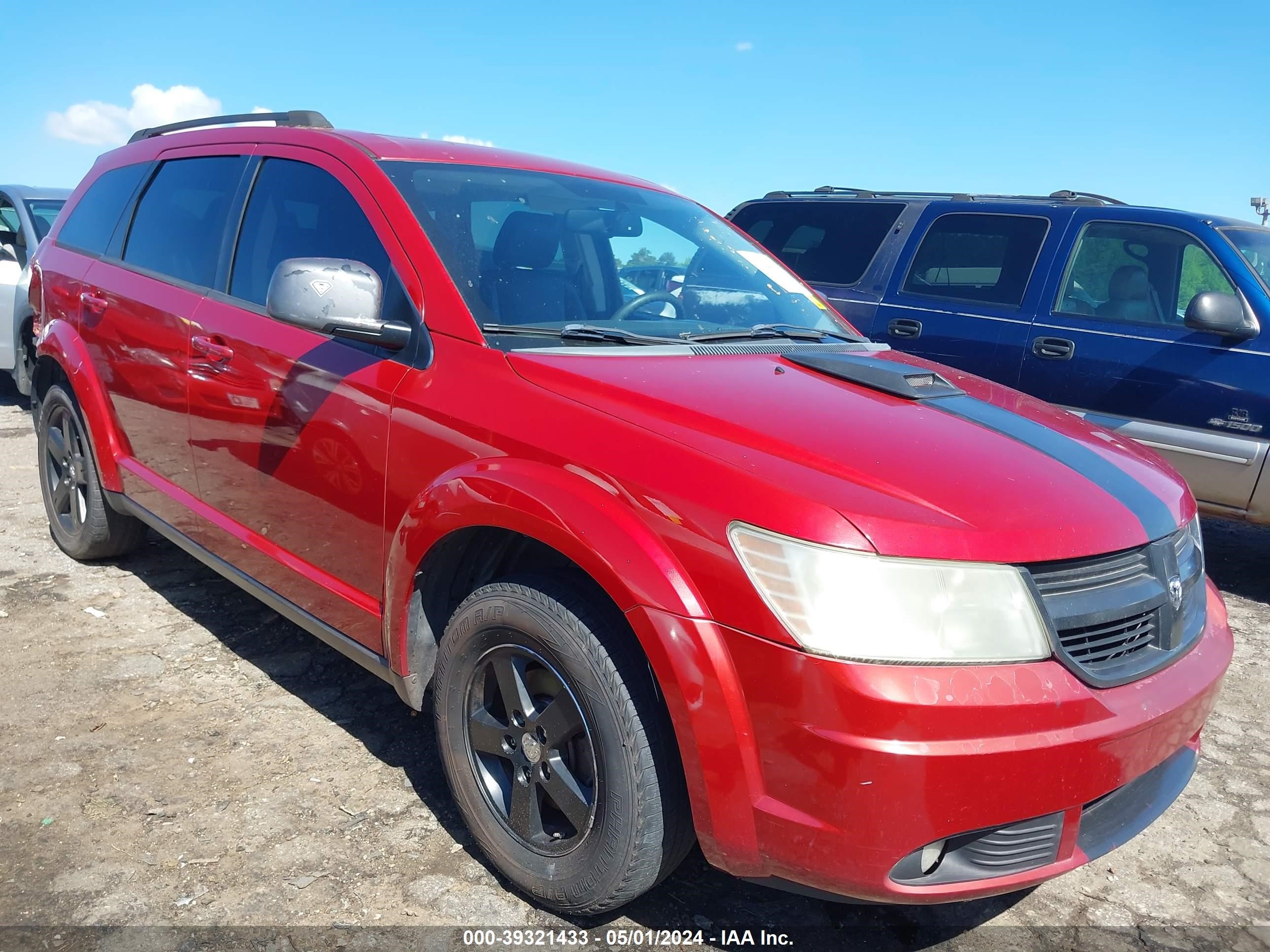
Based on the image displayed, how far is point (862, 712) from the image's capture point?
1750 millimetres

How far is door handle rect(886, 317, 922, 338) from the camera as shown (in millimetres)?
5914

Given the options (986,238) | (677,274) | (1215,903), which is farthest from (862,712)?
(986,238)

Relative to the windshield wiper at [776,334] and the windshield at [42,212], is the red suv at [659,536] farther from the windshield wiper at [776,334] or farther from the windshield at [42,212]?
the windshield at [42,212]

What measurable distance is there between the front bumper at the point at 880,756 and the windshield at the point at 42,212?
7959mm

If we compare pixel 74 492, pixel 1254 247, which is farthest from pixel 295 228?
pixel 1254 247

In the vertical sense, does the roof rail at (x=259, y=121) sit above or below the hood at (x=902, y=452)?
above

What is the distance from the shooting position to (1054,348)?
5.39m

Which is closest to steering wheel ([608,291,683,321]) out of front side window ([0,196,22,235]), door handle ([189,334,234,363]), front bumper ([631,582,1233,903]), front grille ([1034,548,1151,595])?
front bumper ([631,582,1233,903])

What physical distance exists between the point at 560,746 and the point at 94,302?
298 centimetres

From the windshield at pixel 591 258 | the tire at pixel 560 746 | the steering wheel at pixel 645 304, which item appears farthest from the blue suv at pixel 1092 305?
the tire at pixel 560 746

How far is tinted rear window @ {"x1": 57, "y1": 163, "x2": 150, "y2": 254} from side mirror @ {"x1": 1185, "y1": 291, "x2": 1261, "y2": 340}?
486 centimetres

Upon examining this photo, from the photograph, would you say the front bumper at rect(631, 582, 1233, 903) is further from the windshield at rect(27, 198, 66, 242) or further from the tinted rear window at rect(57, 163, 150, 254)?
the windshield at rect(27, 198, 66, 242)

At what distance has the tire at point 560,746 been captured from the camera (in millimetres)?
2033

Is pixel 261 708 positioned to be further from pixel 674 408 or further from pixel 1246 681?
pixel 1246 681
